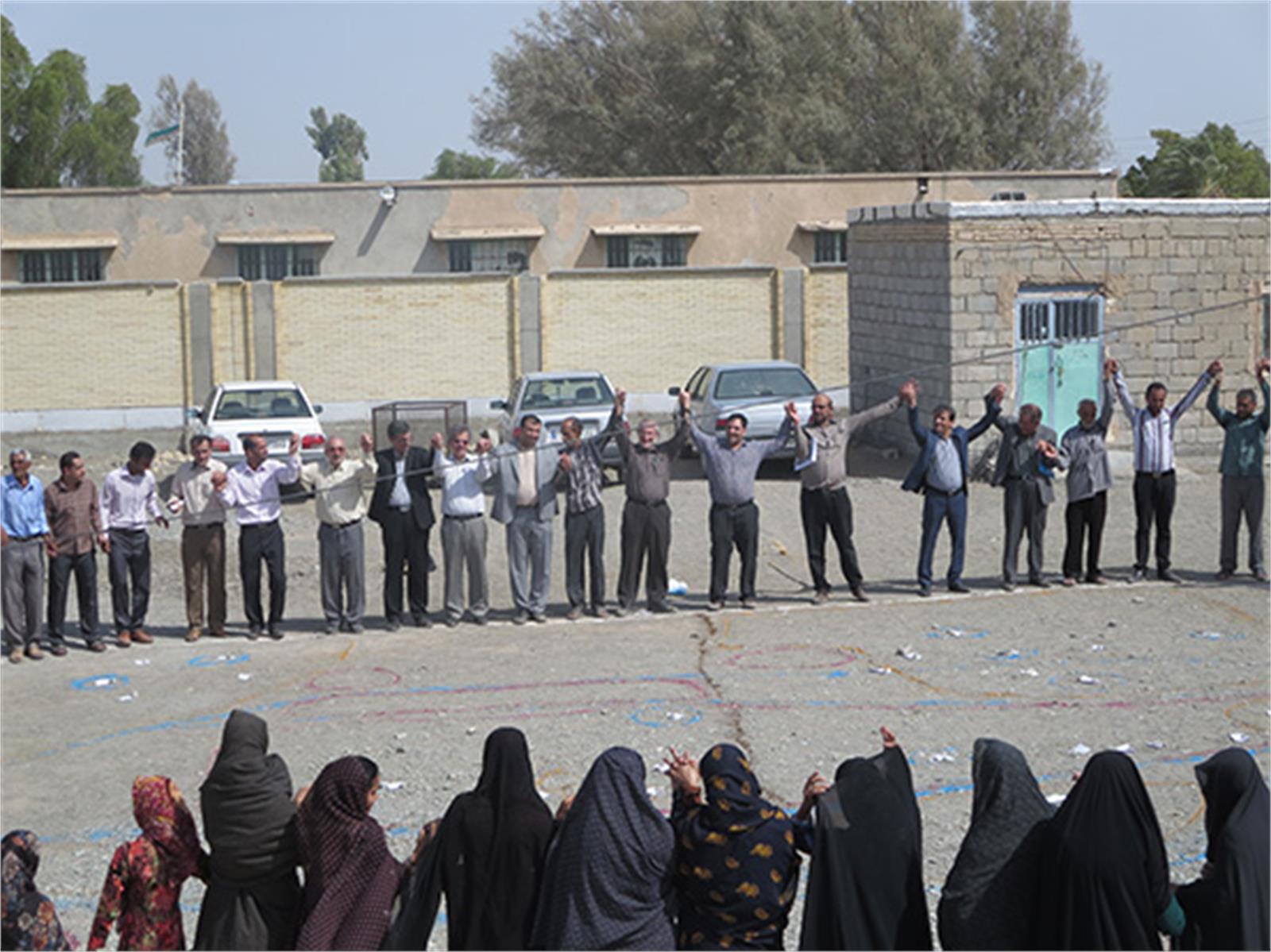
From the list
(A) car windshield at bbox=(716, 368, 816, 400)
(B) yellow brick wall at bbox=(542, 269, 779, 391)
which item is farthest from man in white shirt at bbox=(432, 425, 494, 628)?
(B) yellow brick wall at bbox=(542, 269, 779, 391)

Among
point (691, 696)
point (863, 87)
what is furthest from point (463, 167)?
point (691, 696)

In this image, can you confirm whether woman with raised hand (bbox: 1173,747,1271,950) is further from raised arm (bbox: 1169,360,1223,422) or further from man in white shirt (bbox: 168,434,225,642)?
man in white shirt (bbox: 168,434,225,642)

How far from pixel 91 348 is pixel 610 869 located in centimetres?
2887

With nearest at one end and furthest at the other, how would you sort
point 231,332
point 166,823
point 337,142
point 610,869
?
point 610,869, point 166,823, point 231,332, point 337,142

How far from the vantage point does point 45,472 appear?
2870cm

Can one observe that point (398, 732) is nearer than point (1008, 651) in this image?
Yes

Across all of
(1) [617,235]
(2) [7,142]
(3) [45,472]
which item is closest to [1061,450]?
(3) [45,472]

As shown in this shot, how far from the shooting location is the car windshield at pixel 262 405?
80.7ft

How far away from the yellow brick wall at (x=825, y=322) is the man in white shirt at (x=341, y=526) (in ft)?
68.7

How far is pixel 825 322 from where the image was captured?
114 feet

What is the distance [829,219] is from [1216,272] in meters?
14.8

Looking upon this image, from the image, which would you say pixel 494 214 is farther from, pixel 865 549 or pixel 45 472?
pixel 865 549

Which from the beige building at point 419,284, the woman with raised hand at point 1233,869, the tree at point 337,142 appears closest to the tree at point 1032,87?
the beige building at point 419,284

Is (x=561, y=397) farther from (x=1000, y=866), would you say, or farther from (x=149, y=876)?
(x=1000, y=866)
